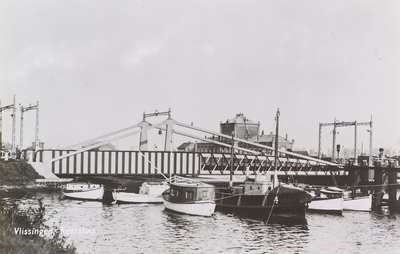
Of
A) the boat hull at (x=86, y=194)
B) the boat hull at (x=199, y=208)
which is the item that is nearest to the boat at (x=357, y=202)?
the boat hull at (x=199, y=208)

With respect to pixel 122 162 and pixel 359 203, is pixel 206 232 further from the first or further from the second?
pixel 122 162

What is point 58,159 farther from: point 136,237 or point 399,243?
point 399,243

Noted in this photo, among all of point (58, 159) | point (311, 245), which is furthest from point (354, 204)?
point (58, 159)

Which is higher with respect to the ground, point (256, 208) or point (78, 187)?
point (78, 187)

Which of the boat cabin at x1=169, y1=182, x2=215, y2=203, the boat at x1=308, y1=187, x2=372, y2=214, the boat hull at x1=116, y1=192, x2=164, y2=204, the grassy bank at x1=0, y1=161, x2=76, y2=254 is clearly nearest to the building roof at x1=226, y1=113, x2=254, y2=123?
the boat at x1=308, y1=187, x2=372, y2=214

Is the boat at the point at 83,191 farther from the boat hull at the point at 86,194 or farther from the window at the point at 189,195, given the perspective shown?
the window at the point at 189,195

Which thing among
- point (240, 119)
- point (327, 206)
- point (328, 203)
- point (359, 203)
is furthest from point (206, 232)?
point (240, 119)

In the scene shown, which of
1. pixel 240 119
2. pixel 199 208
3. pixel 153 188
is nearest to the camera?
pixel 199 208
